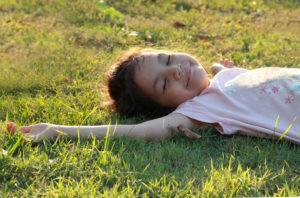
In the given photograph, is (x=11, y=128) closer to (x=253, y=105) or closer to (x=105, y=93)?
(x=105, y=93)

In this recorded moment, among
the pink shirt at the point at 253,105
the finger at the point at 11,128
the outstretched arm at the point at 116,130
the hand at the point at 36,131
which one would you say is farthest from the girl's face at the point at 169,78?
the finger at the point at 11,128

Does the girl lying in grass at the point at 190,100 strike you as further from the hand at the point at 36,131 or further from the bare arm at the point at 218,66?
the bare arm at the point at 218,66

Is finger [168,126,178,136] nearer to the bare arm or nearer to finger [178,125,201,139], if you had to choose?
finger [178,125,201,139]

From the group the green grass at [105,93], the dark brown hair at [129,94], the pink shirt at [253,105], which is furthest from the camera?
the dark brown hair at [129,94]

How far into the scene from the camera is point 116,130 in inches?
95.6

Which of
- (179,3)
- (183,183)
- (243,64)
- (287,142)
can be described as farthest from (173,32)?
(183,183)

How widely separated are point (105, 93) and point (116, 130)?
0.83m

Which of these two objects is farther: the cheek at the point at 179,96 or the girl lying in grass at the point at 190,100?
the cheek at the point at 179,96

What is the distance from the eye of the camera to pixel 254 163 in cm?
213

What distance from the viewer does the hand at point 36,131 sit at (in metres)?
2.34

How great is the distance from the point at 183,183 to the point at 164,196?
0.15 metres

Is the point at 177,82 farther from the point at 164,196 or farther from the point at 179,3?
the point at 179,3

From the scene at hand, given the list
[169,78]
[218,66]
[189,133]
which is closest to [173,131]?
[189,133]

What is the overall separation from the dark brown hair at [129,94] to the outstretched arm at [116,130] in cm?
42
